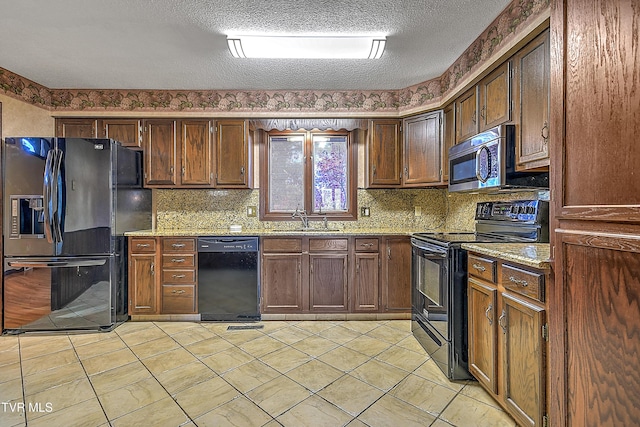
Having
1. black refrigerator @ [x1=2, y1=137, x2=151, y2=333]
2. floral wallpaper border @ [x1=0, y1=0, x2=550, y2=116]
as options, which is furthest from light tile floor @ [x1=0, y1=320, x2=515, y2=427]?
floral wallpaper border @ [x1=0, y1=0, x2=550, y2=116]

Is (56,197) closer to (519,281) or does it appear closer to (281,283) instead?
(281,283)

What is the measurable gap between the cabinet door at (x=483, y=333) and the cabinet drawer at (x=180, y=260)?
253cm

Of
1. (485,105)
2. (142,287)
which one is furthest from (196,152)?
(485,105)

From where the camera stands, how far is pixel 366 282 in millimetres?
3266

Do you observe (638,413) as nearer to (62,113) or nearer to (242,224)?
(242,224)

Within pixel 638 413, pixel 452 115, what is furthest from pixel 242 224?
pixel 638 413

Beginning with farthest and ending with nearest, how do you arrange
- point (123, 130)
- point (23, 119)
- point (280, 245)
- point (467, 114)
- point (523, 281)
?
point (123, 130)
point (280, 245)
point (23, 119)
point (467, 114)
point (523, 281)

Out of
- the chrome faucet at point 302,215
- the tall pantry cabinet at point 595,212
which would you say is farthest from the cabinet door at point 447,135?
the tall pantry cabinet at point 595,212

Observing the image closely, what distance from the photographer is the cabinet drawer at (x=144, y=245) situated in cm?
320

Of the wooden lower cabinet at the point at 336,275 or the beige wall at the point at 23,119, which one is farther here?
the wooden lower cabinet at the point at 336,275

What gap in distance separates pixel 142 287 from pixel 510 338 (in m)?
3.19

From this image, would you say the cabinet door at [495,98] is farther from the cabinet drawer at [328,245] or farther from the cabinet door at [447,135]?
the cabinet drawer at [328,245]

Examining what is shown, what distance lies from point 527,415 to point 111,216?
134 inches

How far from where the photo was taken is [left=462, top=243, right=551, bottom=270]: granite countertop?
139cm
